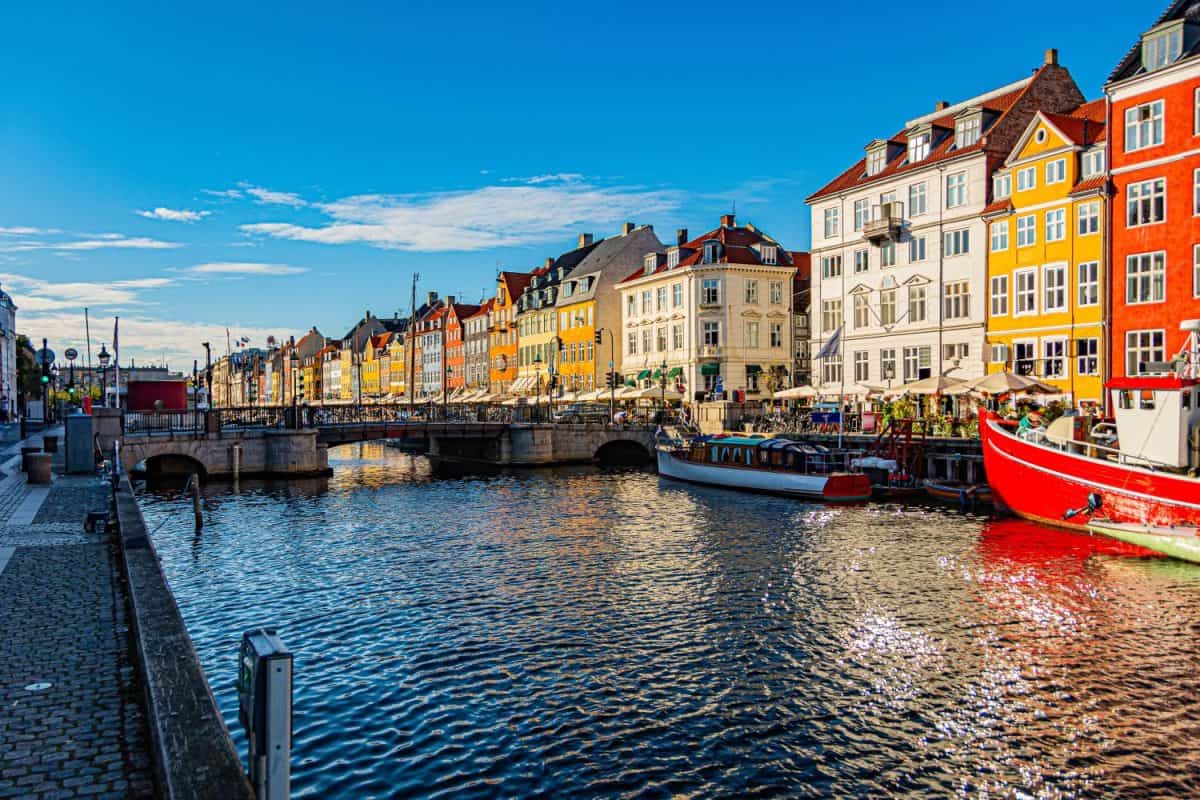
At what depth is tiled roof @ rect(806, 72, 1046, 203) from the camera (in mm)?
51031

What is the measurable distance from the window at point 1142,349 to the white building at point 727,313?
109ft

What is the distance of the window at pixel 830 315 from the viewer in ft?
198

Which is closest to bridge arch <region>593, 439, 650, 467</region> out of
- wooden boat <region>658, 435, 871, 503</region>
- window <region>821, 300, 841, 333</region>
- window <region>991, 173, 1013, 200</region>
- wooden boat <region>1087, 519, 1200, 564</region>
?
wooden boat <region>658, 435, 871, 503</region>

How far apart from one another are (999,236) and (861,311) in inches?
438

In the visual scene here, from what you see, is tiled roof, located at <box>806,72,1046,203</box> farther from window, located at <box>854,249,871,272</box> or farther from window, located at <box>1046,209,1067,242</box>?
window, located at <box>1046,209,1067,242</box>

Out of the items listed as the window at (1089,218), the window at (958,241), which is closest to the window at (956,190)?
the window at (958,241)

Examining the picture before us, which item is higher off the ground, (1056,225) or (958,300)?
(1056,225)

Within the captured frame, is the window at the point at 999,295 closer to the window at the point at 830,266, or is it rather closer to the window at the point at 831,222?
the window at the point at 830,266

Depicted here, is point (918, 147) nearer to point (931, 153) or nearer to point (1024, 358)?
point (931, 153)

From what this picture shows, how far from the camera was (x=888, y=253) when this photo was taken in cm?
5606

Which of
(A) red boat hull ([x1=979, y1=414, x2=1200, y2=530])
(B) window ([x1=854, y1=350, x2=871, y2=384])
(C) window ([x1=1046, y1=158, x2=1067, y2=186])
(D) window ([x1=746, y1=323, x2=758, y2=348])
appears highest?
(C) window ([x1=1046, y1=158, x2=1067, y2=186])

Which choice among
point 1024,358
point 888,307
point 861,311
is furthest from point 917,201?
point 1024,358

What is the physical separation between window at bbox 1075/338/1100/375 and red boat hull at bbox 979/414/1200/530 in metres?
11.2

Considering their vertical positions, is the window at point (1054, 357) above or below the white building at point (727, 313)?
below
